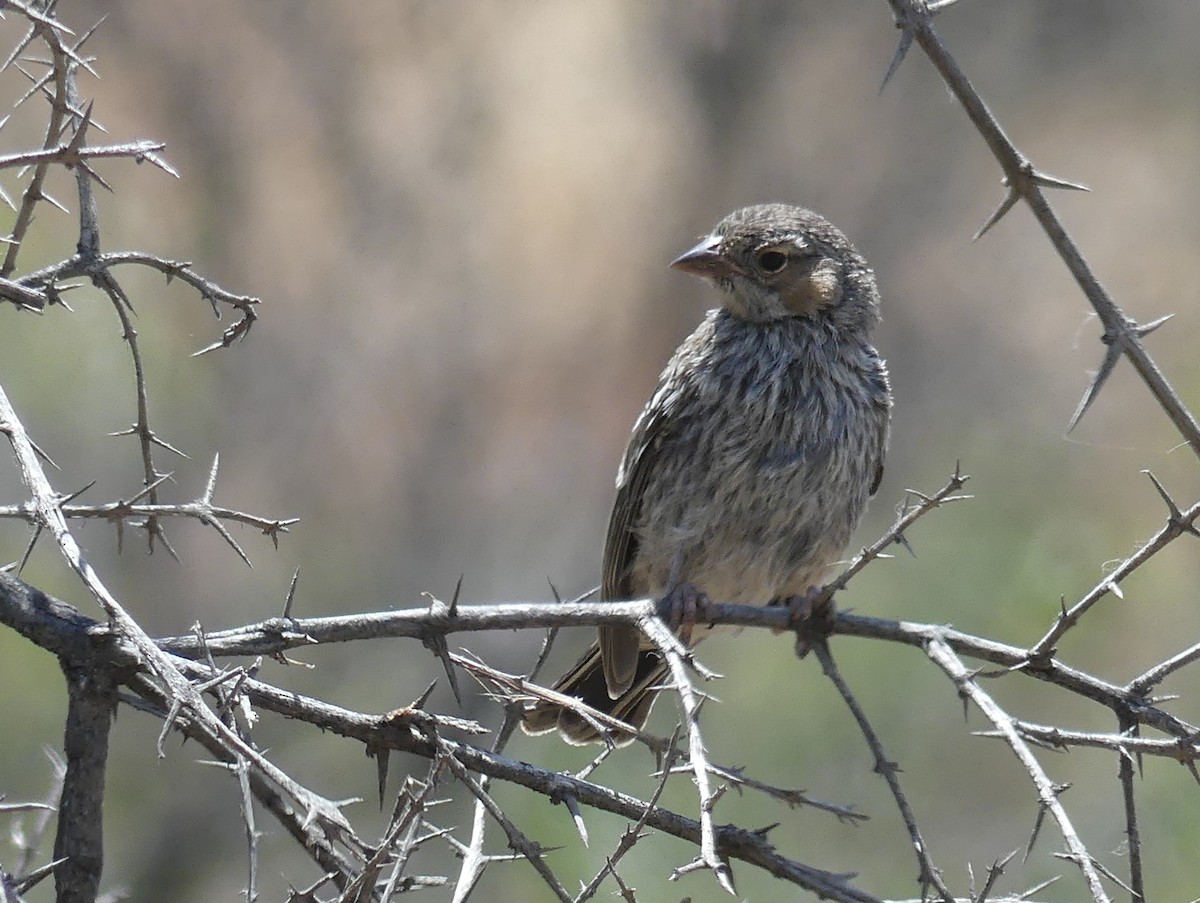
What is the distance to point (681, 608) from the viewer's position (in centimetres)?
385

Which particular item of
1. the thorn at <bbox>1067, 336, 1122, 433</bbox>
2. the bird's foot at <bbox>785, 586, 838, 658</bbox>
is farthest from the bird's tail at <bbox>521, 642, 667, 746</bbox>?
the thorn at <bbox>1067, 336, 1122, 433</bbox>

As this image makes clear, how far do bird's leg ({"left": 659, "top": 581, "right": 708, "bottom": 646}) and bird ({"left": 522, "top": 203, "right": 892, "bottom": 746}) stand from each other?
0.02 meters

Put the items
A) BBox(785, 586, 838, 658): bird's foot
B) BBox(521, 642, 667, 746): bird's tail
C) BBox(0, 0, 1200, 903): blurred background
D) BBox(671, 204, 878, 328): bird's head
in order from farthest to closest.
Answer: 1. BBox(0, 0, 1200, 903): blurred background
2. BBox(671, 204, 878, 328): bird's head
3. BBox(521, 642, 667, 746): bird's tail
4. BBox(785, 586, 838, 658): bird's foot

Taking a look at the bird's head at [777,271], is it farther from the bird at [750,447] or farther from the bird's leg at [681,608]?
the bird's leg at [681,608]

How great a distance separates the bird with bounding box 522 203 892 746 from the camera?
167 inches

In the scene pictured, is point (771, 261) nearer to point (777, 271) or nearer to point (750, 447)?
point (777, 271)

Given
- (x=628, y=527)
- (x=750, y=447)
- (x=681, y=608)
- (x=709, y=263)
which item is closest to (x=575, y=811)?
(x=681, y=608)

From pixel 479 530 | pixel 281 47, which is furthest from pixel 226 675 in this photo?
pixel 281 47

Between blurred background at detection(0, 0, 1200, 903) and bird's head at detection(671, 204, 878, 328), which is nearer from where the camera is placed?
bird's head at detection(671, 204, 878, 328)

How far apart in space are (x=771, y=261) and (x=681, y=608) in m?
1.37

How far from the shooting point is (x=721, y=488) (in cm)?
424

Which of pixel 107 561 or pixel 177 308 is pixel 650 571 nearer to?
pixel 107 561

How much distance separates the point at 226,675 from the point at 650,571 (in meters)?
2.52

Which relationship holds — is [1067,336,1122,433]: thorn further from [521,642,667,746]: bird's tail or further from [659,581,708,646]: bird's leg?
[521,642,667,746]: bird's tail
